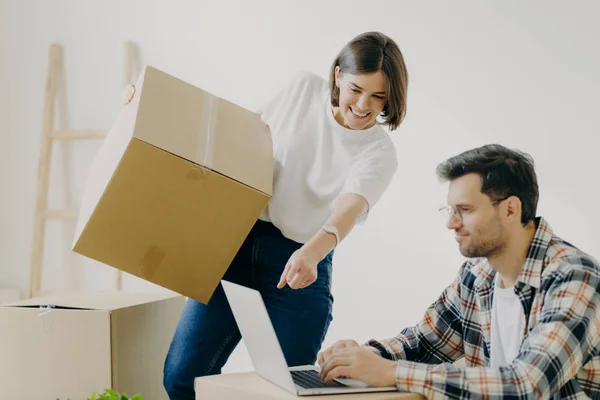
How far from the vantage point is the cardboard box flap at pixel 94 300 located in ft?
5.90

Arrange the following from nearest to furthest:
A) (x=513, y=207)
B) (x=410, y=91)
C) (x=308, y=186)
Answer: (x=513, y=207) < (x=308, y=186) < (x=410, y=91)

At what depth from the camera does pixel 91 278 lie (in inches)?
122

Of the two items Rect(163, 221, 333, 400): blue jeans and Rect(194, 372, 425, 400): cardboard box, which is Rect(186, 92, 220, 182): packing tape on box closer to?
Rect(163, 221, 333, 400): blue jeans

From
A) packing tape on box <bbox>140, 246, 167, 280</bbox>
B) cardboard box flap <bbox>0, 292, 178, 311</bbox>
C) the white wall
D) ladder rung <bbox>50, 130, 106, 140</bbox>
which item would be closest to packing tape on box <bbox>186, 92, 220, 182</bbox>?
packing tape on box <bbox>140, 246, 167, 280</bbox>

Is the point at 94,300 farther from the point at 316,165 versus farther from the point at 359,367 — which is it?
the point at 359,367

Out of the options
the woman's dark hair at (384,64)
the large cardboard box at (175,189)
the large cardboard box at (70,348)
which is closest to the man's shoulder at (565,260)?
the woman's dark hair at (384,64)

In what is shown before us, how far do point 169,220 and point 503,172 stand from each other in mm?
605

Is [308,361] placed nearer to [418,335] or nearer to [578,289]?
[418,335]

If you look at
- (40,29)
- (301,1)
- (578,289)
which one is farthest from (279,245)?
(40,29)

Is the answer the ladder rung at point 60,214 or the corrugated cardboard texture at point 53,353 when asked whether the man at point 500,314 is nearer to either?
the corrugated cardboard texture at point 53,353

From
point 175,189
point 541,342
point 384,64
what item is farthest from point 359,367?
point 384,64

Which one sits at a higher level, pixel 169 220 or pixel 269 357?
pixel 169 220

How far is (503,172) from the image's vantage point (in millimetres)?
1331

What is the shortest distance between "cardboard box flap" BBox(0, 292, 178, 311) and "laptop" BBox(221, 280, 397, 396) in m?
0.59
